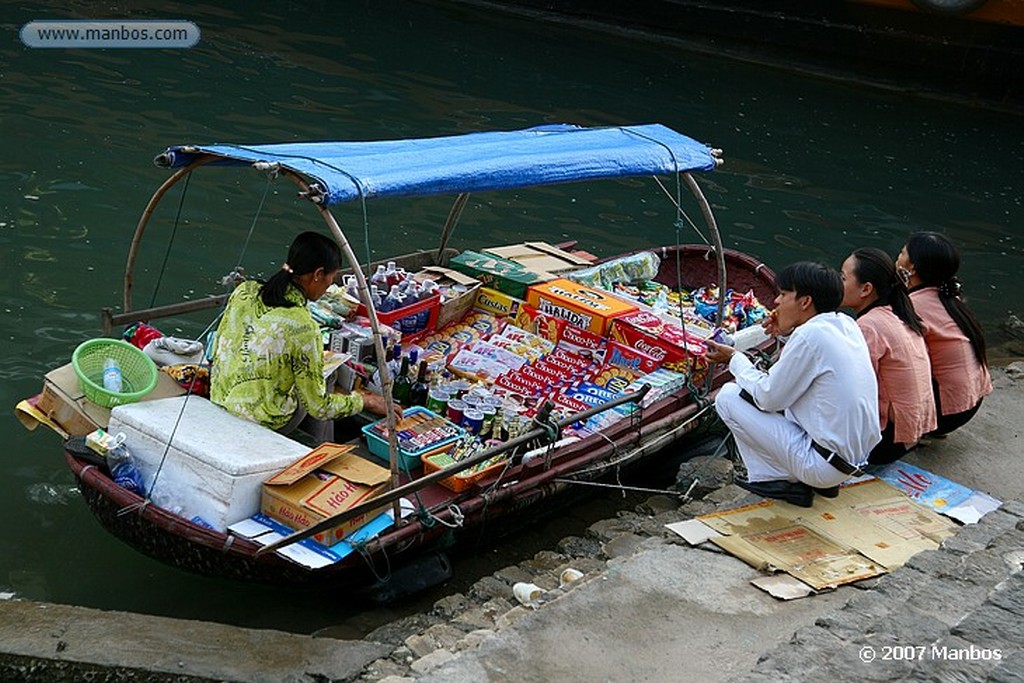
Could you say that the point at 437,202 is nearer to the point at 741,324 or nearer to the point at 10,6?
the point at 741,324

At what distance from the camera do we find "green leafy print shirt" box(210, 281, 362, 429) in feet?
17.6

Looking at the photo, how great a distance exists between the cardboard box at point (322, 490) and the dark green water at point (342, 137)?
675 mm

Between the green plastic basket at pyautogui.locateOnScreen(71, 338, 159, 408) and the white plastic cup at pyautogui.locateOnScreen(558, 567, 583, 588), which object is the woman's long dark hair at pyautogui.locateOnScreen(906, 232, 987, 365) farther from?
the green plastic basket at pyautogui.locateOnScreen(71, 338, 159, 408)

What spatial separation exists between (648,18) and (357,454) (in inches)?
572

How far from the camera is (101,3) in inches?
631

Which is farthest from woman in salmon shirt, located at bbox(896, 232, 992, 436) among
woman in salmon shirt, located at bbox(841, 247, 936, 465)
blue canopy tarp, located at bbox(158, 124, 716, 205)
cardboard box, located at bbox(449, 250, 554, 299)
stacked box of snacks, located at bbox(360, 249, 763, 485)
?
cardboard box, located at bbox(449, 250, 554, 299)

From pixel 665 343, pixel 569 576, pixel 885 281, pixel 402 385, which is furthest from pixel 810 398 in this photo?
pixel 402 385

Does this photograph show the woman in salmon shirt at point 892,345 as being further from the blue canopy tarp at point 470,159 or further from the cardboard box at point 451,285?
the cardboard box at point 451,285

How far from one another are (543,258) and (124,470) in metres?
3.59

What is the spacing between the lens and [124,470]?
5344 millimetres

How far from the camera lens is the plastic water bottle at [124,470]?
5.30 metres

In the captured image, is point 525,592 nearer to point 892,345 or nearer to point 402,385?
point 402,385

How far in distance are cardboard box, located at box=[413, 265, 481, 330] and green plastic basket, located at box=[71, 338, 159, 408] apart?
191 centimetres

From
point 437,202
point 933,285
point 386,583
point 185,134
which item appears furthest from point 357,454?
point 185,134
